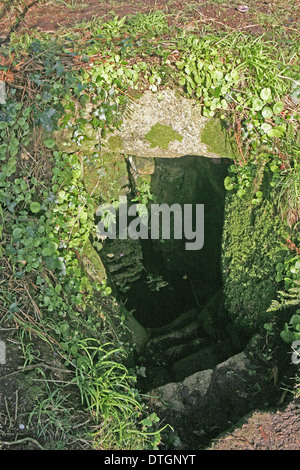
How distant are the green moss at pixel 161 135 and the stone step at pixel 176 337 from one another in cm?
177

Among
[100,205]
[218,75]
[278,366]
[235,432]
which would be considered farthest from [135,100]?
[235,432]

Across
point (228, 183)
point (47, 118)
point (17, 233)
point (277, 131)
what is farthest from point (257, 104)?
point (17, 233)

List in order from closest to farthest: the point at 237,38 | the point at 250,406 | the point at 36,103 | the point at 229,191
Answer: the point at 250,406 < the point at 36,103 < the point at 237,38 < the point at 229,191

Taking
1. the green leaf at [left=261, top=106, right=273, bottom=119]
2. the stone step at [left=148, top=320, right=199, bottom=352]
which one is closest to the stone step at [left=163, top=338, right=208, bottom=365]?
the stone step at [left=148, top=320, right=199, bottom=352]

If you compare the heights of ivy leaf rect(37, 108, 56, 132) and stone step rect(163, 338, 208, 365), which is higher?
ivy leaf rect(37, 108, 56, 132)

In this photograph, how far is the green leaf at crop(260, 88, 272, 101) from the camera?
8.67 feet

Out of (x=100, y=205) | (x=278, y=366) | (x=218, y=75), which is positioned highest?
(x=218, y=75)

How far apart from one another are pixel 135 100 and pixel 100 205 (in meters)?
1.29

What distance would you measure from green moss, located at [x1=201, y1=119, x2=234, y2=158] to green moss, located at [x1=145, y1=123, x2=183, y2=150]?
198 mm

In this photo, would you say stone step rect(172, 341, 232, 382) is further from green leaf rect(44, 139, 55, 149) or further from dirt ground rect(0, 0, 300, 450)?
green leaf rect(44, 139, 55, 149)

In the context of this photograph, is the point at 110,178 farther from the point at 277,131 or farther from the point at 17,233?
the point at 277,131
